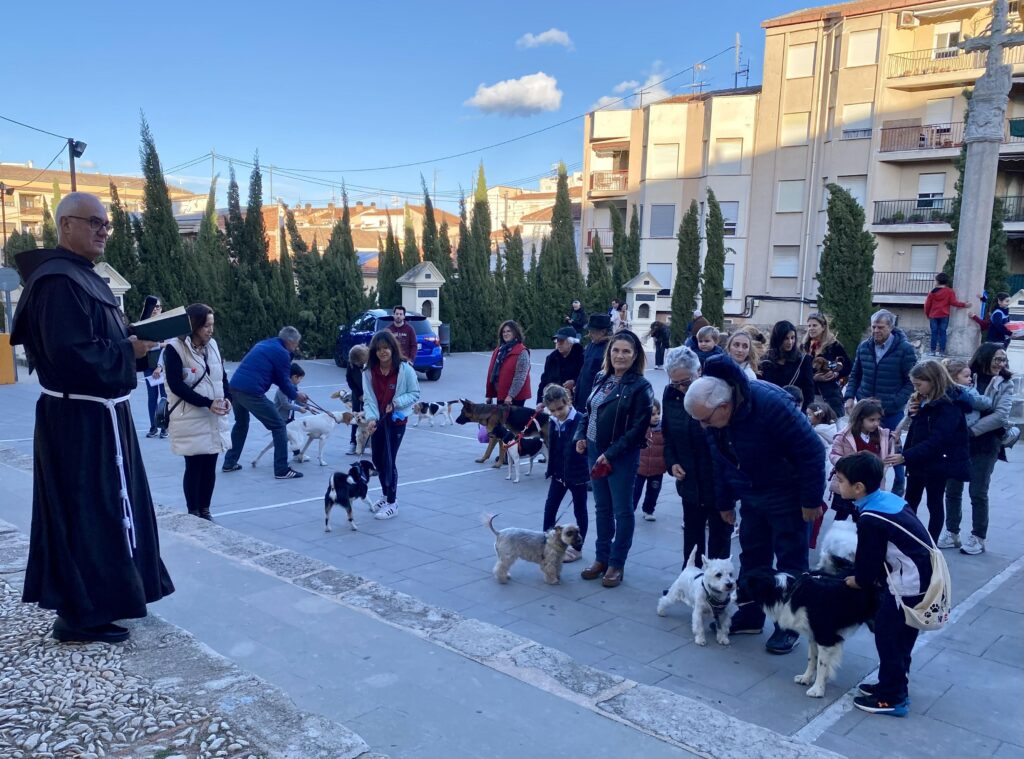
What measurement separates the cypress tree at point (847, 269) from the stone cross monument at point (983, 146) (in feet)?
23.4

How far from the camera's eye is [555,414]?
22.6 ft

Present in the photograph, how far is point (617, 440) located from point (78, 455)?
3289mm

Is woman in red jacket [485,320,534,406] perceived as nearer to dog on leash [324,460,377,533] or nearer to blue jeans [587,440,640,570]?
dog on leash [324,460,377,533]

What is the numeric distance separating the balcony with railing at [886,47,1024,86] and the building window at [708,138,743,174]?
23.3 ft

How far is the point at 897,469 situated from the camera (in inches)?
266

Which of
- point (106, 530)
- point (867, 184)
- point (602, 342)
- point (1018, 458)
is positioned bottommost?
point (1018, 458)

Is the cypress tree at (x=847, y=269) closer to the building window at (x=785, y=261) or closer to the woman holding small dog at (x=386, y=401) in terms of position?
the building window at (x=785, y=261)

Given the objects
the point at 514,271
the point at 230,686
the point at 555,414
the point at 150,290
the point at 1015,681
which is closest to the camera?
the point at 230,686

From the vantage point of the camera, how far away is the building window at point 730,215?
123 feet

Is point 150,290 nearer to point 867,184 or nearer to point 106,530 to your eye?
point 106,530

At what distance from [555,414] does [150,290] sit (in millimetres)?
18883

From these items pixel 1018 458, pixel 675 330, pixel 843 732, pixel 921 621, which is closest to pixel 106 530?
pixel 843 732

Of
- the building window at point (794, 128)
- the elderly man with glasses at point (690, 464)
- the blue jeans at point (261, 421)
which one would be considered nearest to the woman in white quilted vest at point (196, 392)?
the blue jeans at point (261, 421)

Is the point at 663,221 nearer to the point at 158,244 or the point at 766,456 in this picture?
the point at 158,244
